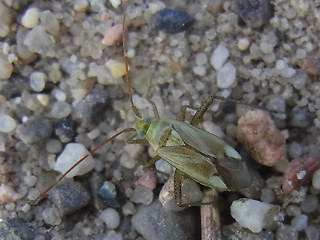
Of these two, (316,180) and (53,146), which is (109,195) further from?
(316,180)

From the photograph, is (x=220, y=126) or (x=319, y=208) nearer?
(x=319, y=208)

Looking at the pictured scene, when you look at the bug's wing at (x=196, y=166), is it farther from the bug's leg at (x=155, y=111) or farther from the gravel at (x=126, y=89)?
the bug's leg at (x=155, y=111)

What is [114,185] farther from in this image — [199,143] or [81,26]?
[81,26]

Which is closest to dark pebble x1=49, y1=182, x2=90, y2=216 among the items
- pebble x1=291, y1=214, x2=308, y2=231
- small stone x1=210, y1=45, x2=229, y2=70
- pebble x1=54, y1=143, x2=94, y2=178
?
pebble x1=54, y1=143, x2=94, y2=178

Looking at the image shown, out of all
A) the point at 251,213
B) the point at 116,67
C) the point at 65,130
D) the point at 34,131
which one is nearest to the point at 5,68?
the point at 34,131

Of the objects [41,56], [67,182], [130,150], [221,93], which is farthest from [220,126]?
[41,56]

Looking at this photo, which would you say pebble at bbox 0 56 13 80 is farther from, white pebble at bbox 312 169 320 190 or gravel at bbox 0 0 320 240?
white pebble at bbox 312 169 320 190

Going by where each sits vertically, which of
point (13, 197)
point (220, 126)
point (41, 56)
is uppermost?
point (41, 56)

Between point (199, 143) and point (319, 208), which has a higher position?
point (199, 143)
